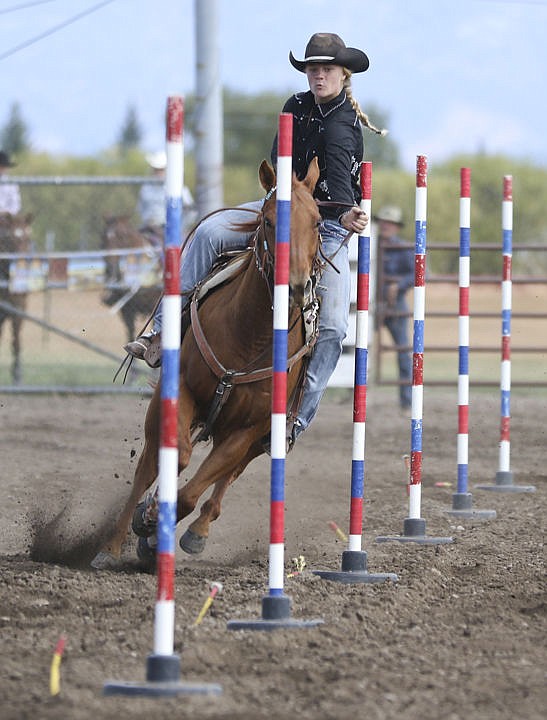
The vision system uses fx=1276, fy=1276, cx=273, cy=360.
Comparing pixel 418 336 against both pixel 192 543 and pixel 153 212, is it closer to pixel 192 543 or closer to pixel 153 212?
pixel 192 543

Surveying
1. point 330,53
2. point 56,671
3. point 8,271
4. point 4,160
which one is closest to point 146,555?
point 56,671

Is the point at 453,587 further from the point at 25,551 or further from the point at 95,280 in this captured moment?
the point at 95,280

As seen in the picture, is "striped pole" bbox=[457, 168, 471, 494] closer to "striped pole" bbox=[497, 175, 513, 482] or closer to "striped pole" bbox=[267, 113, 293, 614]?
"striped pole" bbox=[497, 175, 513, 482]

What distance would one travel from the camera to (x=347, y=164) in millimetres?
6734

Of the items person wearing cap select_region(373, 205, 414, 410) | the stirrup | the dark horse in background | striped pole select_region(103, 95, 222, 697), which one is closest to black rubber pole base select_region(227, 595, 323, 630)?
striped pole select_region(103, 95, 222, 697)

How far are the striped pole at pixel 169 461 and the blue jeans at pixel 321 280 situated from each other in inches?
92.4

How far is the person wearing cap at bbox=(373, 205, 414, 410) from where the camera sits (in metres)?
15.4

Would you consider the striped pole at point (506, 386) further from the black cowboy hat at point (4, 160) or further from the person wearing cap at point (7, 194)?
the black cowboy hat at point (4, 160)

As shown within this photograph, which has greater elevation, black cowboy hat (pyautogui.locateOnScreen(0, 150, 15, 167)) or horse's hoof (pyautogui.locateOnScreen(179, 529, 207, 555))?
black cowboy hat (pyautogui.locateOnScreen(0, 150, 15, 167))

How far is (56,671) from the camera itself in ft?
14.8

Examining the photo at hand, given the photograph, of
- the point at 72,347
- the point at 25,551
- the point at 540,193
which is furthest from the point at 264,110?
the point at 25,551

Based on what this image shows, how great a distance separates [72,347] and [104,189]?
12732 mm

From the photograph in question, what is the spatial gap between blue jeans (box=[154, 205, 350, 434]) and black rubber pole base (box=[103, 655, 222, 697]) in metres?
2.70

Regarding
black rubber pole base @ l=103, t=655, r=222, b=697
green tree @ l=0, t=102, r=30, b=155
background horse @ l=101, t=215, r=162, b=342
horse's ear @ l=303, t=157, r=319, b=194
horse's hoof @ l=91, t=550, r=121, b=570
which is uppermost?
green tree @ l=0, t=102, r=30, b=155
